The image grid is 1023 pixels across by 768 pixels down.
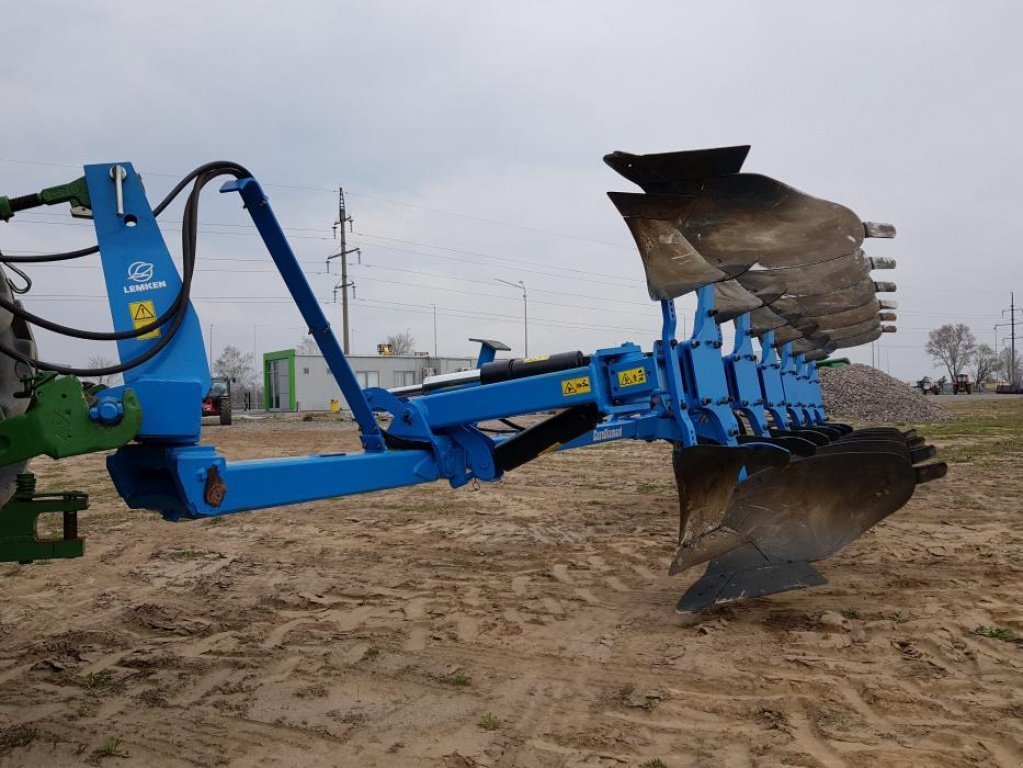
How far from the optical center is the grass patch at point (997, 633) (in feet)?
13.0

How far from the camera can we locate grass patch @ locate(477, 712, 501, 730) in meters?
3.25

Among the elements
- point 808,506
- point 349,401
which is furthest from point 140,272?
point 808,506

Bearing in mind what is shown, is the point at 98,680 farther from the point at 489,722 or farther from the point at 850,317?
the point at 850,317

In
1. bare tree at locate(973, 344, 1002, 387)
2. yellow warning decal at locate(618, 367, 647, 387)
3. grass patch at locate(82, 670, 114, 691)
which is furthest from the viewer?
bare tree at locate(973, 344, 1002, 387)

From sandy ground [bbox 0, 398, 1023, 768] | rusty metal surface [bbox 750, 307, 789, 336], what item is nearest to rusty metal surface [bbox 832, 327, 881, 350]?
rusty metal surface [bbox 750, 307, 789, 336]

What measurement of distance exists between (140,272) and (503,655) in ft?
8.13

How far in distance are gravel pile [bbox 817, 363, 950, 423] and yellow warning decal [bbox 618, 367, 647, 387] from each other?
20801 mm

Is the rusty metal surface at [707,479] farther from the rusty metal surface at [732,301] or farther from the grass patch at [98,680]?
the grass patch at [98,680]

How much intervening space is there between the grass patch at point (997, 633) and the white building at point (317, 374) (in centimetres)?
3340

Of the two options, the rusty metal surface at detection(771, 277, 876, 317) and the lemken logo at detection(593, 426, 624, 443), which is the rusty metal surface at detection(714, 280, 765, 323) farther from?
the rusty metal surface at detection(771, 277, 876, 317)

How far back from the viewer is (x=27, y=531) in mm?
3176

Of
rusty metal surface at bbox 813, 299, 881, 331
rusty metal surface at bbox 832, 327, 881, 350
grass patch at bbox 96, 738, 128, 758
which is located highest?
rusty metal surface at bbox 813, 299, 881, 331

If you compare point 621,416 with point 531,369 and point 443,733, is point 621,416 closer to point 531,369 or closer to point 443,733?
point 531,369

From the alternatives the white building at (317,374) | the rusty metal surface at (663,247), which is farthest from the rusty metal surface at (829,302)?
the white building at (317,374)
